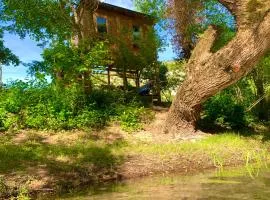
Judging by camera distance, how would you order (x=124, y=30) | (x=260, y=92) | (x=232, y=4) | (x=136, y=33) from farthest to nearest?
(x=136, y=33), (x=124, y=30), (x=260, y=92), (x=232, y=4)

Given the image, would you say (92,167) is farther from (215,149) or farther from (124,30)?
(124,30)

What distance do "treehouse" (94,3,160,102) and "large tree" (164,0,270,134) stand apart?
9.33 metres

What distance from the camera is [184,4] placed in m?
35.6

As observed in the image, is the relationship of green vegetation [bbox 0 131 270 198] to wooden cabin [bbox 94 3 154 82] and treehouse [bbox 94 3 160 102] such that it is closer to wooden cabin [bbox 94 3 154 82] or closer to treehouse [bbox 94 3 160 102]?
treehouse [bbox 94 3 160 102]

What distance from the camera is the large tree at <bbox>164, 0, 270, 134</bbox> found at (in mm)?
19359

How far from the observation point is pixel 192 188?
1295 centimetres

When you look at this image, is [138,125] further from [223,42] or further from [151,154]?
[223,42]

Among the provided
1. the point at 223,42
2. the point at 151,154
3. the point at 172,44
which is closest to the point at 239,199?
the point at 151,154

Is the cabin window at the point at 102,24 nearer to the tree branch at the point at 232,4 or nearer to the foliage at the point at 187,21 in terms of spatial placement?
the foliage at the point at 187,21

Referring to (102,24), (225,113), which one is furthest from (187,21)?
(225,113)

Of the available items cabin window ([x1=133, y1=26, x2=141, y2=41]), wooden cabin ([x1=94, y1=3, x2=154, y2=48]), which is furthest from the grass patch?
cabin window ([x1=133, y1=26, x2=141, y2=41])

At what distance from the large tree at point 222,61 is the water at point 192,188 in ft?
18.4

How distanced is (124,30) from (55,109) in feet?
38.7

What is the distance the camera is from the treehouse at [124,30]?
31.8 meters
